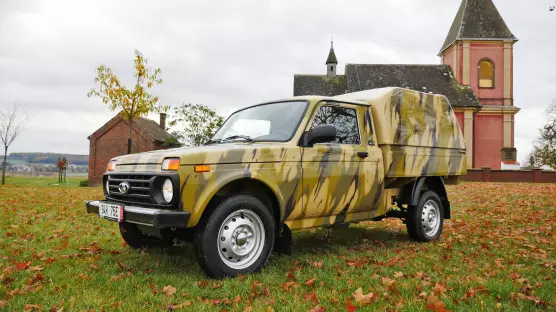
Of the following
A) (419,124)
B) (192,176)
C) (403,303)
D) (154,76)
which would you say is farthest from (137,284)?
(154,76)

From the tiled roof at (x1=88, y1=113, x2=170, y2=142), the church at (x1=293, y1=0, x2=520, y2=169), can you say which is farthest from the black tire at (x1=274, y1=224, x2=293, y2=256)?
the tiled roof at (x1=88, y1=113, x2=170, y2=142)

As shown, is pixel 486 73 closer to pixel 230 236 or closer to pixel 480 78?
pixel 480 78

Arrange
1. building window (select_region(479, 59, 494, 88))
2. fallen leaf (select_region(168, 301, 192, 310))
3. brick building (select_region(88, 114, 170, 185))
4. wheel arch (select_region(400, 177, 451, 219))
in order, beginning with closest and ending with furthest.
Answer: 1. fallen leaf (select_region(168, 301, 192, 310))
2. wheel arch (select_region(400, 177, 451, 219))
3. building window (select_region(479, 59, 494, 88))
4. brick building (select_region(88, 114, 170, 185))

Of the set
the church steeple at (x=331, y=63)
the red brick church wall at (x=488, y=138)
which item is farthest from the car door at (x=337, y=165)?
the church steeple at (x=331, y=63)

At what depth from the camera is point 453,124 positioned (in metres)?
7.00

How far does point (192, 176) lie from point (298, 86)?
125ft

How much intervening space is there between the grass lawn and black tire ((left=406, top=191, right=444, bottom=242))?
184 millimetres

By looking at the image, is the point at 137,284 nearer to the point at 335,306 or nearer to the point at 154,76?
the point at 335,306

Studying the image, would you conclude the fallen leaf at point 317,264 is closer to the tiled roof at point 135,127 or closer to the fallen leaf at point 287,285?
the fallen leaf at point 287,285

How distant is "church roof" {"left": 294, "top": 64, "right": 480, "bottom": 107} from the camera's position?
120 feet

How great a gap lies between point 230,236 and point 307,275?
0.89 m

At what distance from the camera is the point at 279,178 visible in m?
4.35

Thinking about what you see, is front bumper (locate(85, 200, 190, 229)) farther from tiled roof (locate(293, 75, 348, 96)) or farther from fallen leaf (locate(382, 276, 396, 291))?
tiled roof (locate(293, 75, 348, 96))

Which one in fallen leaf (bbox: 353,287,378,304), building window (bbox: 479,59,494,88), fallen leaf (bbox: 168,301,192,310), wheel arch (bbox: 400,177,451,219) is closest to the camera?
fallen leaf (bbox: 168,301,192,310)
